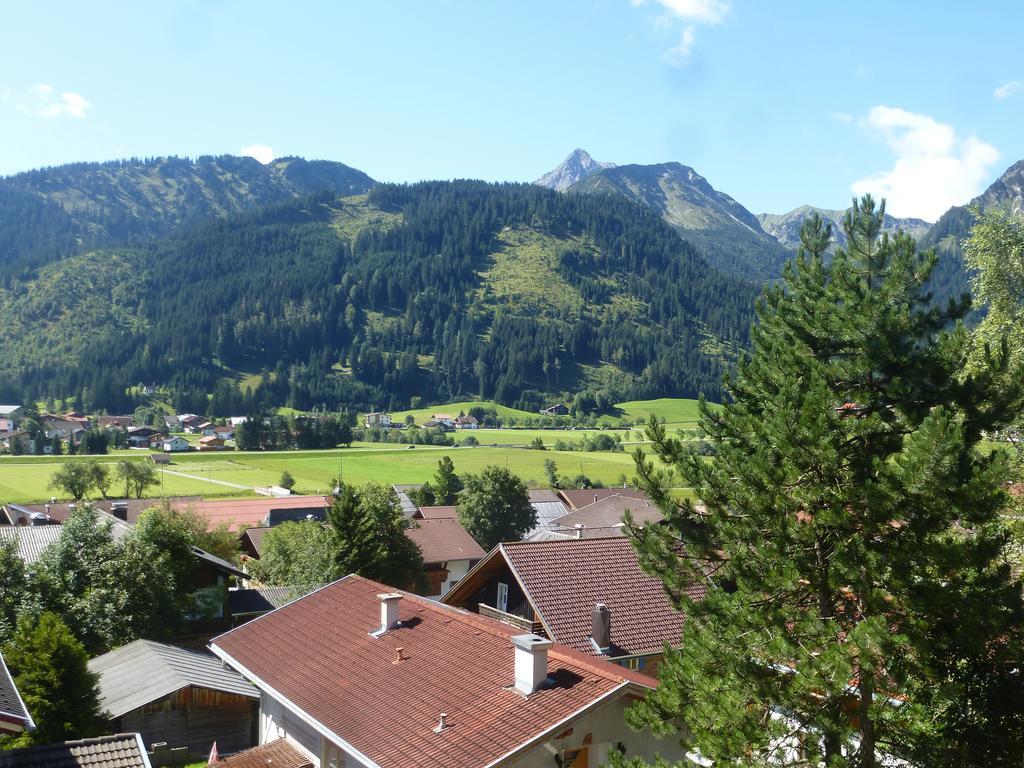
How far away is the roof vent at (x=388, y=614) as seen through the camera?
1747 centimetres

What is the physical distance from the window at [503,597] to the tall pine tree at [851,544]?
10934mm

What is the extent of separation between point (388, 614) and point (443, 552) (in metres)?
33.2

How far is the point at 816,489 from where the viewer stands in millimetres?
9266

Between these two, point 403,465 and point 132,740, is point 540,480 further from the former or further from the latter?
point 132,740

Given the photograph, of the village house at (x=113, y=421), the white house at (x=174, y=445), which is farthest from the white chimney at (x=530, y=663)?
the village house at (x=113, y=421)

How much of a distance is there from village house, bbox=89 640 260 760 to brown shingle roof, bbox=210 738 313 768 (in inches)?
271

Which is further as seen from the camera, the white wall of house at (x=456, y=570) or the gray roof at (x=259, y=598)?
the white wall of house at (x=456, y=570)

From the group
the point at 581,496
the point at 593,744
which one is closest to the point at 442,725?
the point at 593,744

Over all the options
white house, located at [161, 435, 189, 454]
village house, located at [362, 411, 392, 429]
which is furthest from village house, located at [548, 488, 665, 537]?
village house, located at [362, 411, 392, 429]

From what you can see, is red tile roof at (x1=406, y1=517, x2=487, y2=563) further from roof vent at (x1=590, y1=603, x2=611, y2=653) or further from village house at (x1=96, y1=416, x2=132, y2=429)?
village house at (x1=96, y1=416, x2=132, y2=429)

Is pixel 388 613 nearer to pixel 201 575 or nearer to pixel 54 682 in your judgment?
pixel 54 682

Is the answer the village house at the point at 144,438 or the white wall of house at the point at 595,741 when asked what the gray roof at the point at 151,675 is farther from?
the village house at the point at 144,438

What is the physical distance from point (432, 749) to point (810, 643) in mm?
A: 6053

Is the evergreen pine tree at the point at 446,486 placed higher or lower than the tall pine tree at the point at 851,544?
lower
